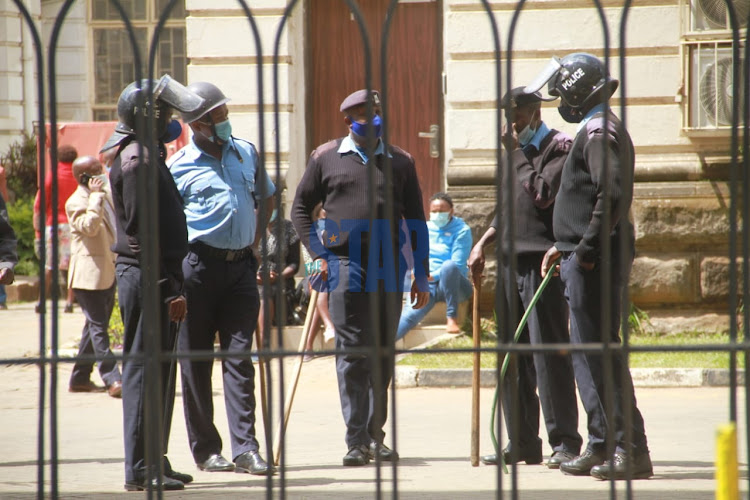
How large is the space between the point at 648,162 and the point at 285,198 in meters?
3.55

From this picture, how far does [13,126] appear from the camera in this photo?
17891mm

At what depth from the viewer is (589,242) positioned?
524 centimetres

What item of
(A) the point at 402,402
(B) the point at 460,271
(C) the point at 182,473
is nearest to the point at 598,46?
(B) the point at 460,271

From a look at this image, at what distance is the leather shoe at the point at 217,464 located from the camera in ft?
18.9

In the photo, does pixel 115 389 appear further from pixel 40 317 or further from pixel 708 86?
pixel 708 86

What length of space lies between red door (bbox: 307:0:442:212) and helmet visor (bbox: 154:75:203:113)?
5758 mm

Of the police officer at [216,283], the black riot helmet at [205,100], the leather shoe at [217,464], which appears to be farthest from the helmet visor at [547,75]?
the leather shoe at [217,464]

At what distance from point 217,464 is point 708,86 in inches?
262

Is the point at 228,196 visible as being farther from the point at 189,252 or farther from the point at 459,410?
the point at 459,410

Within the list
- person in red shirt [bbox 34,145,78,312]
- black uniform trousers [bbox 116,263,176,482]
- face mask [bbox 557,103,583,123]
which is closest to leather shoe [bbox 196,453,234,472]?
black uniform trousers [bbox 116,263,176,482]

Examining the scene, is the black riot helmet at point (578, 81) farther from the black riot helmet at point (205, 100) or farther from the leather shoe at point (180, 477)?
the leather shoe at point (180, 477)

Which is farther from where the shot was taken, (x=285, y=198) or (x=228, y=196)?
(x=285, y=198)

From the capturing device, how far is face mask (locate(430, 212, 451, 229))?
10.0 meters

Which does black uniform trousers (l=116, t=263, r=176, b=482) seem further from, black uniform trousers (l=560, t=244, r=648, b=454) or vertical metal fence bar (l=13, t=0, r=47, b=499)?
black uniform trousers (l=560, t=244, r=648, b=454)
